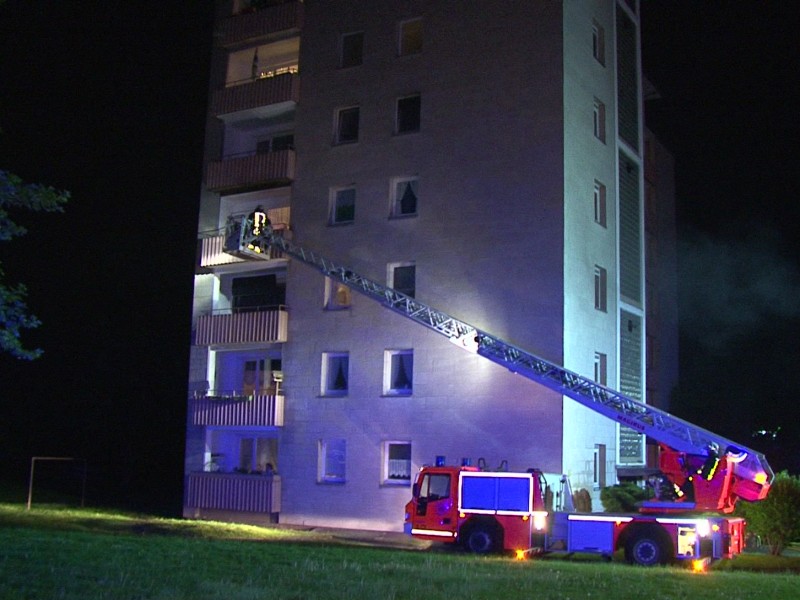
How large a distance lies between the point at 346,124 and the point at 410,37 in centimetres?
344

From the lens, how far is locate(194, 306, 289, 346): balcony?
3019cm

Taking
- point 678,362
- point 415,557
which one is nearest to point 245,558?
point 415,557

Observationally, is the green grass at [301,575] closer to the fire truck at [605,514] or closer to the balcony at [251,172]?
the fire truck at [605,514]

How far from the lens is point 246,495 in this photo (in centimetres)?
2970

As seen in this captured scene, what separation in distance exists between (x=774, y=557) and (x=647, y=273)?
68.4 ft

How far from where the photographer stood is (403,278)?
95.3 ft

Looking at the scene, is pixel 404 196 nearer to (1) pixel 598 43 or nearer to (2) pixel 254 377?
(1) pixel 598 43

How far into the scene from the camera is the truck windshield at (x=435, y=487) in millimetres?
22281

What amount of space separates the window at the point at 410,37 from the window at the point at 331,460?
12.4 metres

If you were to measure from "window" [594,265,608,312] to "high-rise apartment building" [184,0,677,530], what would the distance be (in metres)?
0.07

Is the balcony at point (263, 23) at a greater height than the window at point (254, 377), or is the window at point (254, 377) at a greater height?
the balcony at point (263, 23)

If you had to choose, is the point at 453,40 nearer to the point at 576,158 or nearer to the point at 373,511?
the point at 576,158

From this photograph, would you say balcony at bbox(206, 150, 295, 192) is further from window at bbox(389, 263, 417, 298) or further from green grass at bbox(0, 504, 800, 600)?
green grass at bbox(0, 504, 800, 600)

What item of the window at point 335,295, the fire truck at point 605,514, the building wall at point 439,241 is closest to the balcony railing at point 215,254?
the building wall at point 439,241
